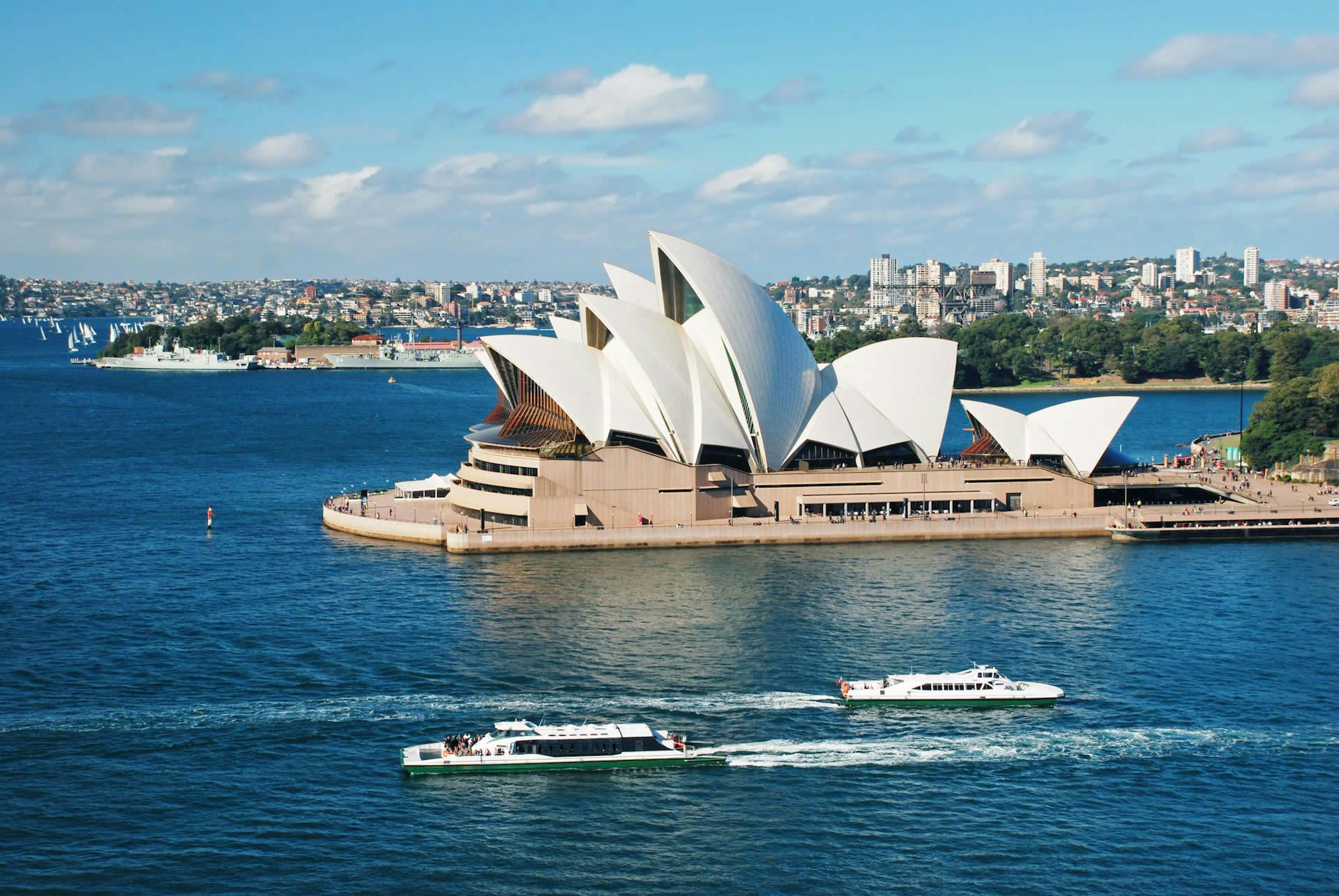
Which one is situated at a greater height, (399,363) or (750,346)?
Result: (399,363)

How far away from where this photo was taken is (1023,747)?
1325 inches

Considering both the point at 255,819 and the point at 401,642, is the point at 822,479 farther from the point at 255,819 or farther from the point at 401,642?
the point at 255,819

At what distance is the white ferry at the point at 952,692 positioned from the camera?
3638 centimetres

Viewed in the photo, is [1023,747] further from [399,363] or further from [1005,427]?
[399,363]

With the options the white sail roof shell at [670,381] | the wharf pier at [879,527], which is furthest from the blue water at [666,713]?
the white sail roof shell at [670,381]

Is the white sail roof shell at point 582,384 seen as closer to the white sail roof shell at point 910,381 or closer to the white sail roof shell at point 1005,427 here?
the white sail roof shell at point 910,381

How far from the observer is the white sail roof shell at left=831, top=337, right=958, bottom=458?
213ft

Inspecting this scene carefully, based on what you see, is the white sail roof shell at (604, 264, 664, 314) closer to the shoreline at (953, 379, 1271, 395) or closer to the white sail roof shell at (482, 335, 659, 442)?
Answer: the white sail roof shell at (482, 335, 659, 442)

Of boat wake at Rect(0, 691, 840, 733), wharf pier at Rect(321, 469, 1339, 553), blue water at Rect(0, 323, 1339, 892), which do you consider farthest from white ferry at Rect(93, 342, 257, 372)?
boat wake at Rect(0, 691, 840, 733)

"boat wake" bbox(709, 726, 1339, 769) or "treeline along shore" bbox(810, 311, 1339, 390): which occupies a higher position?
"treeline along shore" bbox(810, 311, 1339, 390)

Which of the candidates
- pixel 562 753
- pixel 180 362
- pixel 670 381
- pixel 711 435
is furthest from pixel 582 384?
pixel 180 362

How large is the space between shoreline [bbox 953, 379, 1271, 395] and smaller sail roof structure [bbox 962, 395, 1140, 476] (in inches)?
3054

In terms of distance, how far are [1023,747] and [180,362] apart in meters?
163

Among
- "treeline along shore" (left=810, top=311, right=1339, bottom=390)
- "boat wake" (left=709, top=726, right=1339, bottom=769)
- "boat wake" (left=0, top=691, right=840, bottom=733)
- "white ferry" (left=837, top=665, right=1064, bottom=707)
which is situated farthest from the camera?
"treeline along shore" (left=810, top=311, right=1339, bottom=390)
